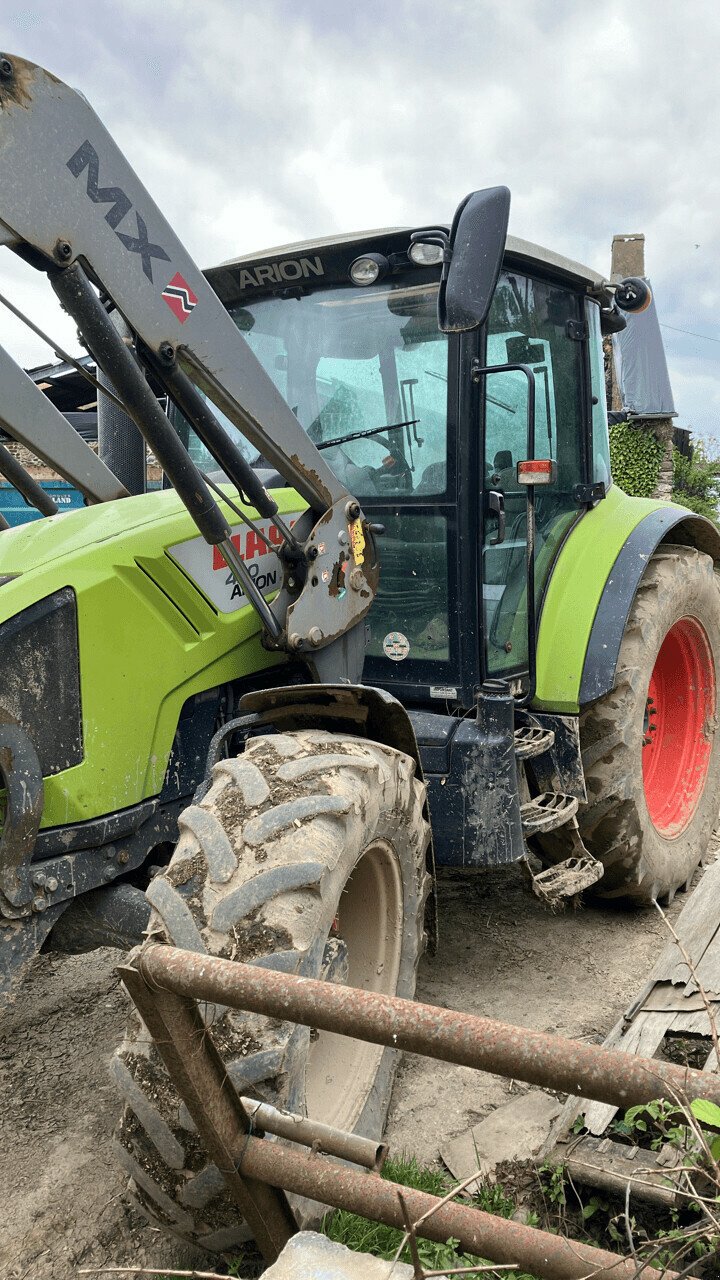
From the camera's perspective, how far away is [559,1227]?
2.32 m

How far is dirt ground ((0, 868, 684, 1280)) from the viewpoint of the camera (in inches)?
92.7

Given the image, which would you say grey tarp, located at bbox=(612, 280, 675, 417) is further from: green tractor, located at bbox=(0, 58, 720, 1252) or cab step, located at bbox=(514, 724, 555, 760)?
cab step, located at bbox=(514, 724, 555, 760)

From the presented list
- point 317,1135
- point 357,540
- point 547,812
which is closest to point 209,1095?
point 317,1135

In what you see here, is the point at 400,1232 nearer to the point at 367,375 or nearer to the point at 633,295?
the point at 367,375

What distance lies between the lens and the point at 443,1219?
1.52 meters

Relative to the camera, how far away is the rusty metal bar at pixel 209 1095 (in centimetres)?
165

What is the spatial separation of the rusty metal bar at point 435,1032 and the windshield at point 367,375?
6.71 feet

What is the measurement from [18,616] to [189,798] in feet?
2.35

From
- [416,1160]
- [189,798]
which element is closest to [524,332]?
[189,798]

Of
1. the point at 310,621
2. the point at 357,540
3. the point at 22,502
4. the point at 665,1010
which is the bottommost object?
the point at 665,1010

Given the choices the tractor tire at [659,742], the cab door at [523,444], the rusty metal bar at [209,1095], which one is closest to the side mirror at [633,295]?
the cab door at [523,444]

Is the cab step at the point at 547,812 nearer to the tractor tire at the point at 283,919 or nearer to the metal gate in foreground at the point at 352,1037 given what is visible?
the tractor tire at the point at 283,919

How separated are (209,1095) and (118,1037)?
156 centimetres

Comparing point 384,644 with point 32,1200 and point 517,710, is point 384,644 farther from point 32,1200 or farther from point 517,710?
point 32,1200
